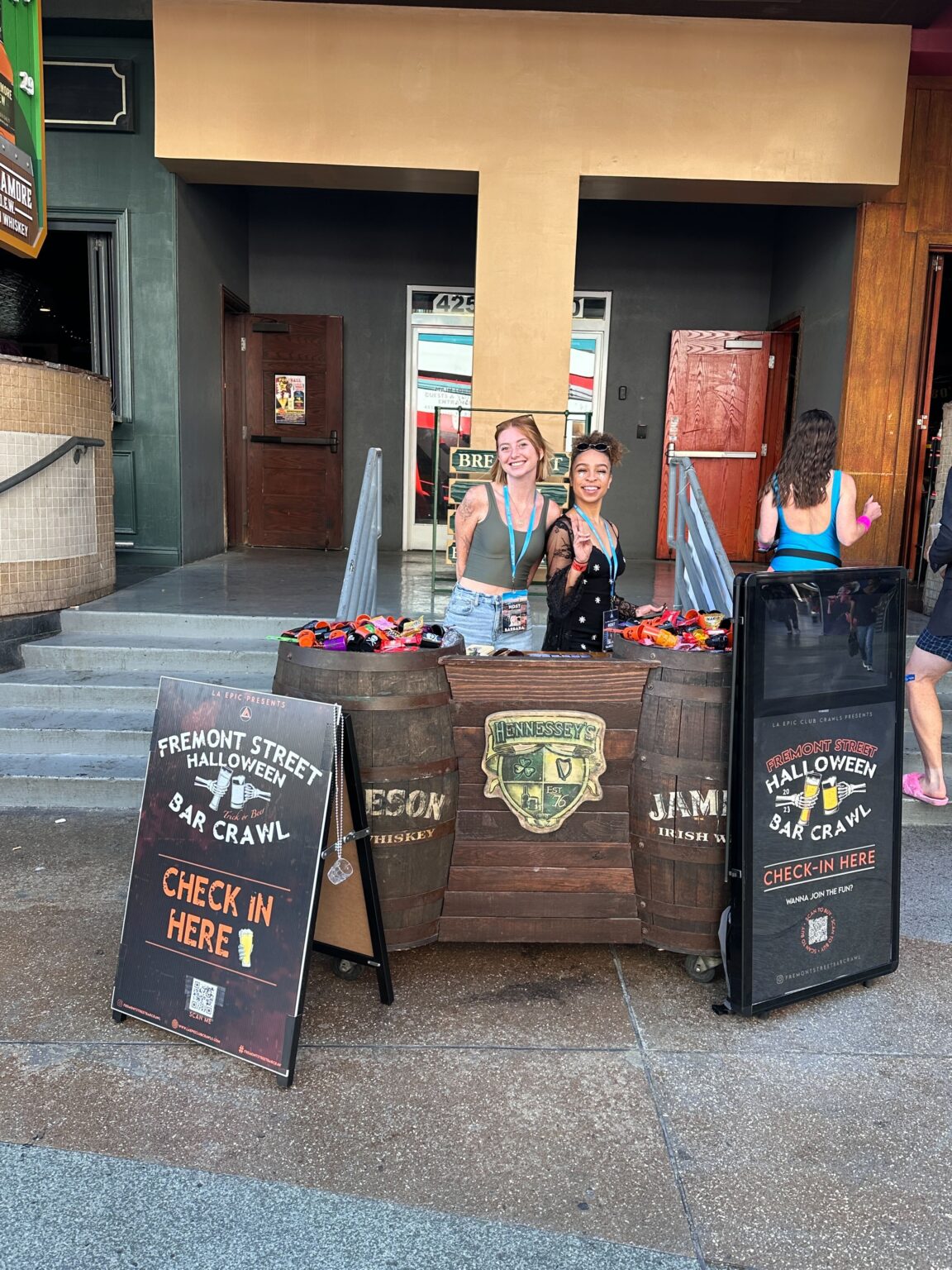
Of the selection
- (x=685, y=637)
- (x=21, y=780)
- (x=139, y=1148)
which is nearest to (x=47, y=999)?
(x=139, y=1148)

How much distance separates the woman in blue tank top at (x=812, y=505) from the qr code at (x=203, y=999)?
255cm

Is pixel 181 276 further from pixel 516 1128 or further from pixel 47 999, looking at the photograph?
pixel 516 1128

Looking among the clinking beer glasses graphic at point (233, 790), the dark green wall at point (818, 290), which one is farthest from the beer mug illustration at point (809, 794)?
the dark green wall at point (818, 290)

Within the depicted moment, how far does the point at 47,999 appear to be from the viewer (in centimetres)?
263

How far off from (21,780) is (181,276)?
16.1ft

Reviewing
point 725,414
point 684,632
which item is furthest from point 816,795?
point 725,414

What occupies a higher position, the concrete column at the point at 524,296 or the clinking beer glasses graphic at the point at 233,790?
the concrete column at the point at 524,296

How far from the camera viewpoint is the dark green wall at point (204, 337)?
25.0ft

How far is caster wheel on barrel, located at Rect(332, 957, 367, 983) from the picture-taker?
277 cm

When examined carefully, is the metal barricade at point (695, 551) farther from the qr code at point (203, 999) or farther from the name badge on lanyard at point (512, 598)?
the qr code at point (203, 999)

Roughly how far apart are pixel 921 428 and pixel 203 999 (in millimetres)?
7017

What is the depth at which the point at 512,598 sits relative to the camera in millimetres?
3453

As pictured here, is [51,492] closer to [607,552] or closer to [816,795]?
[607,552]

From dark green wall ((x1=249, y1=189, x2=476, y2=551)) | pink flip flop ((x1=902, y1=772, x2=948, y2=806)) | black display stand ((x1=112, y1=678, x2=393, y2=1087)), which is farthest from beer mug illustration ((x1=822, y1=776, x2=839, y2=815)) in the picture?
dark green wall ((x1=249, y1=189, x2=476, y2=551))
